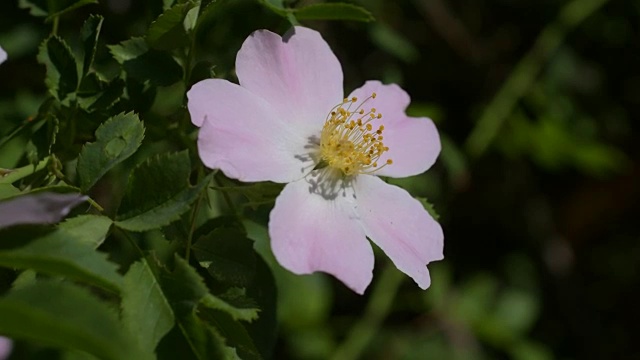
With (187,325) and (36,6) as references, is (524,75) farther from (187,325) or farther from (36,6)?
(187,325)

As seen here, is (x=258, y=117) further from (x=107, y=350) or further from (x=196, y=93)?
(x=107, y=350)

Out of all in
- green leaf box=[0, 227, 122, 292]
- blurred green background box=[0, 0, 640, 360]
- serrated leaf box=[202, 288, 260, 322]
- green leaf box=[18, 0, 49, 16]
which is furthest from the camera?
blurred green background box=[0, 0, 640, 360]

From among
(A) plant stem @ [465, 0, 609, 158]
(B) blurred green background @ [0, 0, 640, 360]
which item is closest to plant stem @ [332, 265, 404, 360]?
(B) blurred green background @ [0, 0, 640, 360]

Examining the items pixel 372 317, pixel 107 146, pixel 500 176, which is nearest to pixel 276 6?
pixel 107 146

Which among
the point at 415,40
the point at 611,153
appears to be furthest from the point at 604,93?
the point at 415,40

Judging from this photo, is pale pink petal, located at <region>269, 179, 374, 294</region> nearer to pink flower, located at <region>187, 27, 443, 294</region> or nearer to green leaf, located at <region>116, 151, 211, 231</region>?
pink flower, located at <region>187, 27, 443, 294</region>

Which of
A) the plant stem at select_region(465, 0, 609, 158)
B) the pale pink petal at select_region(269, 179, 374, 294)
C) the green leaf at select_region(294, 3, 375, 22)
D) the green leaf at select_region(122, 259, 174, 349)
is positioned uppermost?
the green leaf at select_region(294, 3, 375, 22)

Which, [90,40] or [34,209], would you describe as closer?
[34,209]

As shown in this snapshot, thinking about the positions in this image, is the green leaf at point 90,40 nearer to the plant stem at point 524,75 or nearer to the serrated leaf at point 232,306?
the serrated leaf at point 232,306
